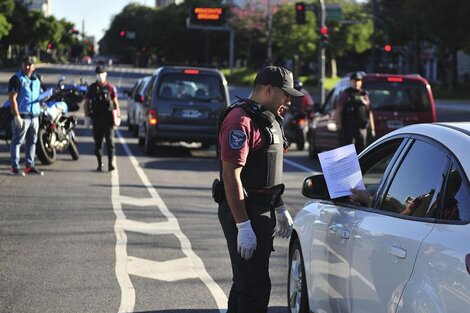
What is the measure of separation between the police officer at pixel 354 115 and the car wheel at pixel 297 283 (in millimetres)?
9534

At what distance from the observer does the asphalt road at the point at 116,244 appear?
751cm

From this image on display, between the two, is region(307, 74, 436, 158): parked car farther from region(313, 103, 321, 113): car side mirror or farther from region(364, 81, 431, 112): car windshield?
region(313, 103, 321, 113): car side mirror

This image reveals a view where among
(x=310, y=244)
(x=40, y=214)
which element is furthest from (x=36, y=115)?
(x=310, y=244)

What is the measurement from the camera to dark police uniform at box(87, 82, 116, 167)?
1661 centimetres

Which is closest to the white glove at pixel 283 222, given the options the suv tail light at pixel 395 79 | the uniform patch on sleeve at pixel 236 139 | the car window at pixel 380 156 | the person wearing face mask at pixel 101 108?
the car window at pixel 380 156

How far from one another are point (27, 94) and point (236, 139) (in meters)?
10.4

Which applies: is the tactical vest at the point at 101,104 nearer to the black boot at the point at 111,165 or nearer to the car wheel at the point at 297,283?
the black boot at the point at 111,165

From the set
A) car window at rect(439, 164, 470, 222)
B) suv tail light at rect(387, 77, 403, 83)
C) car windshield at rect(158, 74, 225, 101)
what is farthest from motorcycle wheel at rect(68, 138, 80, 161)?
car window at rect(439, 164, 470, 222)

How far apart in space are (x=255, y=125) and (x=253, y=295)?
934 mm

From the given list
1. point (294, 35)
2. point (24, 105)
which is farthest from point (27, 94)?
point (294, 35)

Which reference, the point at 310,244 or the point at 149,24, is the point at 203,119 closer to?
the point at 310,244

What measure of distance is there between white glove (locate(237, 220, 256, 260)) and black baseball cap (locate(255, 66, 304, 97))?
2.62 feet

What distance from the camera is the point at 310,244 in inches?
243

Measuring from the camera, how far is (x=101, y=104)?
1662cm
